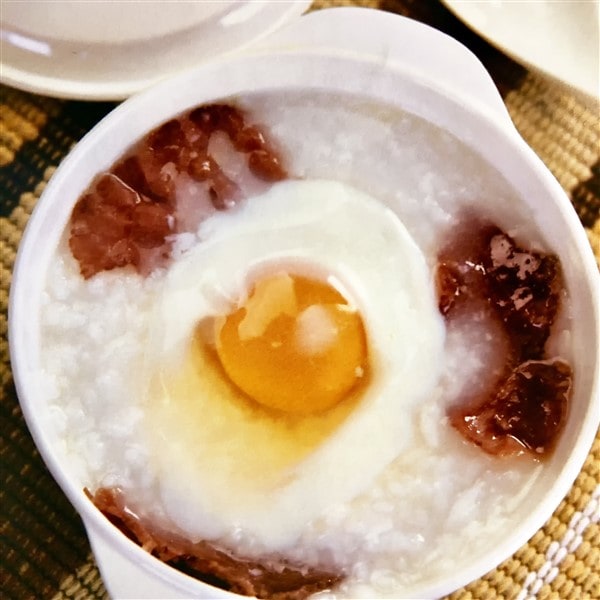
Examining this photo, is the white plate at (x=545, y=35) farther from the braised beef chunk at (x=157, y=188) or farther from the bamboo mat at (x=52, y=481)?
the braised beef chunk at (x=157, y=188)

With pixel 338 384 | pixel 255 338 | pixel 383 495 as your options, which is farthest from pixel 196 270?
pixel 383 495

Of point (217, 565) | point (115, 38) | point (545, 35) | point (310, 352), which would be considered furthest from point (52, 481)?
point (545, 35)

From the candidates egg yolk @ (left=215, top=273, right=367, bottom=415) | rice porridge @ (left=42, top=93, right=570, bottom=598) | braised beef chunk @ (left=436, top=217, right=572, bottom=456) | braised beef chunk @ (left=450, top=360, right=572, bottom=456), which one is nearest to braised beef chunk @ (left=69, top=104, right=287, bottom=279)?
rice porridge @ (left=42, top=93, right=570, bottom=598)

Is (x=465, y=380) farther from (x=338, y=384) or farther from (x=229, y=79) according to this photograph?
(x=229, y=79)

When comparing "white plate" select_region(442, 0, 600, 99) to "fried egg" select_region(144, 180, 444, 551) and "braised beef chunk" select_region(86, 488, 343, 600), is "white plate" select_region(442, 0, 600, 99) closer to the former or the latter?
"fried egg" select_region(144, 180, 444, 551)

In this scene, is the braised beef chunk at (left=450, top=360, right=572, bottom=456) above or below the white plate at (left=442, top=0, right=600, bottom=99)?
below
